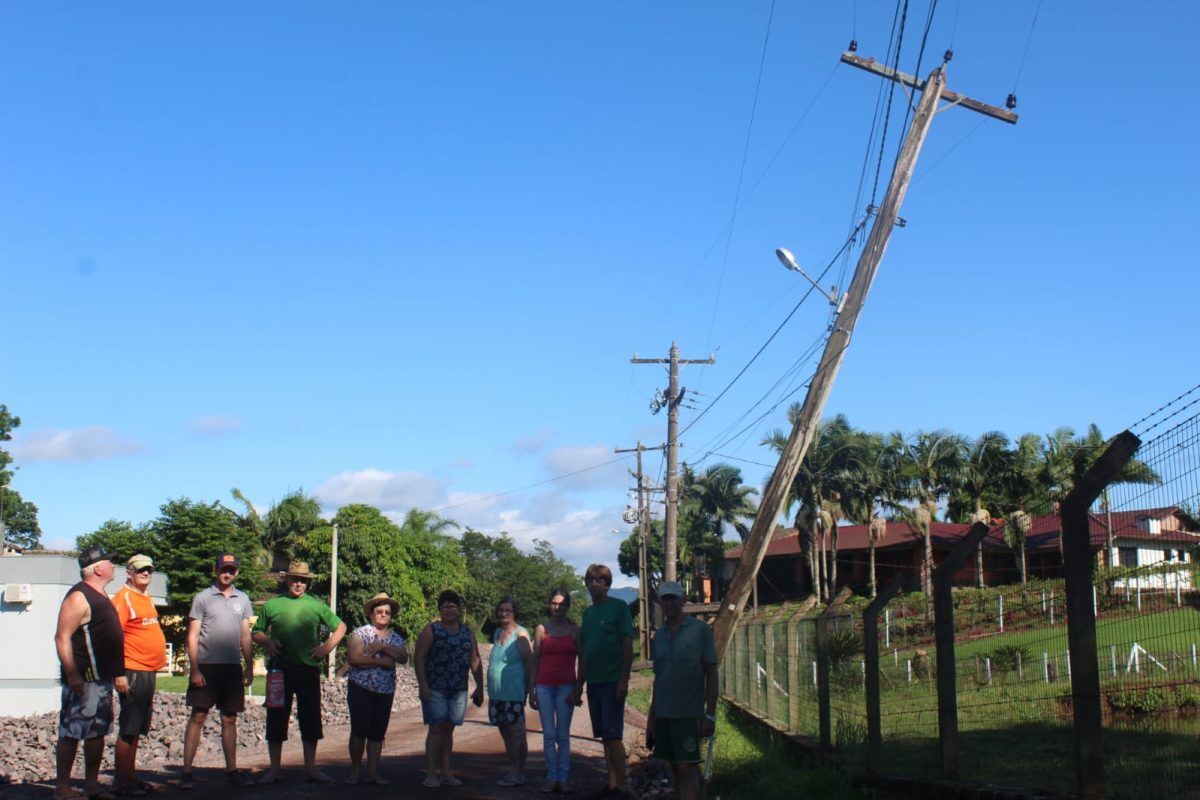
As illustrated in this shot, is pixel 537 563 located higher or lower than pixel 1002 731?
higher

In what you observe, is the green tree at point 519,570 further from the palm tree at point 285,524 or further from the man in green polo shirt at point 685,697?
the man in green polo shirt at point 685,697

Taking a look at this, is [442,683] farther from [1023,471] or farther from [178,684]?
[1023,471]

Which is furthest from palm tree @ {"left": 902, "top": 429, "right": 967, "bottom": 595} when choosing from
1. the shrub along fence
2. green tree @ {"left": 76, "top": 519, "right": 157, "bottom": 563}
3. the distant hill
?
the shrub along fence

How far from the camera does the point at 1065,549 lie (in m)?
6.33

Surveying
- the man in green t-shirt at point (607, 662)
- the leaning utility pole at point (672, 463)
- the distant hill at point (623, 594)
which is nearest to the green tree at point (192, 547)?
the distant hill at point (623, 594)

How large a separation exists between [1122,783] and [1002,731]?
5.30 m

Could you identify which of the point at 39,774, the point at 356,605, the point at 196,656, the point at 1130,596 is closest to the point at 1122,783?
the point at 1130,596

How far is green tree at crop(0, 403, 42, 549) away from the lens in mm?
70375

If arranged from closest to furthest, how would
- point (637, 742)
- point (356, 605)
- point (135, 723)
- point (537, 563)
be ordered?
point (135, 723) → point (637, 742) → point (356, 605) → point (537, 563)

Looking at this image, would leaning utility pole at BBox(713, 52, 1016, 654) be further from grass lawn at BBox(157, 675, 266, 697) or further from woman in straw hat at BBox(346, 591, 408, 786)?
grass lawn at BBox(157, 675, 266, 697)

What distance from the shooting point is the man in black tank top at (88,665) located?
26.5ft

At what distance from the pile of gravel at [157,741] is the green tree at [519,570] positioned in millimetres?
72202

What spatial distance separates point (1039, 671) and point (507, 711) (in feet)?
14.3

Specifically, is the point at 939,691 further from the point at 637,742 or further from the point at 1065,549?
the point at 637,742
